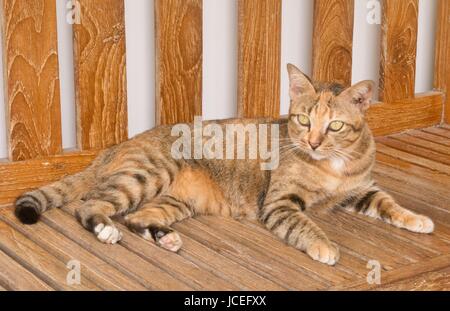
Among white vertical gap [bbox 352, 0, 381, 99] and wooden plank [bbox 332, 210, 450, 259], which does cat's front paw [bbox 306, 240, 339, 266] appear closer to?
wooden plank [bbox 332, 210, 450, 259]

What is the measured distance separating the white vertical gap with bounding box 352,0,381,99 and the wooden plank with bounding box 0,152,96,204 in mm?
1445

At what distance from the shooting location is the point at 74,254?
264 cm

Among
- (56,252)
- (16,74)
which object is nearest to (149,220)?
(56,252)

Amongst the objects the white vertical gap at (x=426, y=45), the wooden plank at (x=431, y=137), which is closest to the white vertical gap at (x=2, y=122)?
the wooden plank at (x=431, y=137)

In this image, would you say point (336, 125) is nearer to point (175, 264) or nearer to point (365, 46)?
point (175, 264)

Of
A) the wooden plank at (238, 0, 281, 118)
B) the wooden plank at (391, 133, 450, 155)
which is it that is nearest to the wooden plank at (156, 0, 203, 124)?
the wooden plank at (238, 0, 281, 118)

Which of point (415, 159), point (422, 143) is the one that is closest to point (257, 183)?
point (415, 159)

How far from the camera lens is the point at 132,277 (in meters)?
2.48

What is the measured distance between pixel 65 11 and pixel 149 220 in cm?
90

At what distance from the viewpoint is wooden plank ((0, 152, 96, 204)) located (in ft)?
10.1

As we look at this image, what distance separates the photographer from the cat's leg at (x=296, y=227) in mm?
2598

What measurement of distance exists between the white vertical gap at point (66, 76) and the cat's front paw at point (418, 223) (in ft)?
4.35

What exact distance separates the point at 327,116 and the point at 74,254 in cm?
94

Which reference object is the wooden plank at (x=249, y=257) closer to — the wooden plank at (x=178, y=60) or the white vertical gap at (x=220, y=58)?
the wooden plank at (x=178, y=60)
